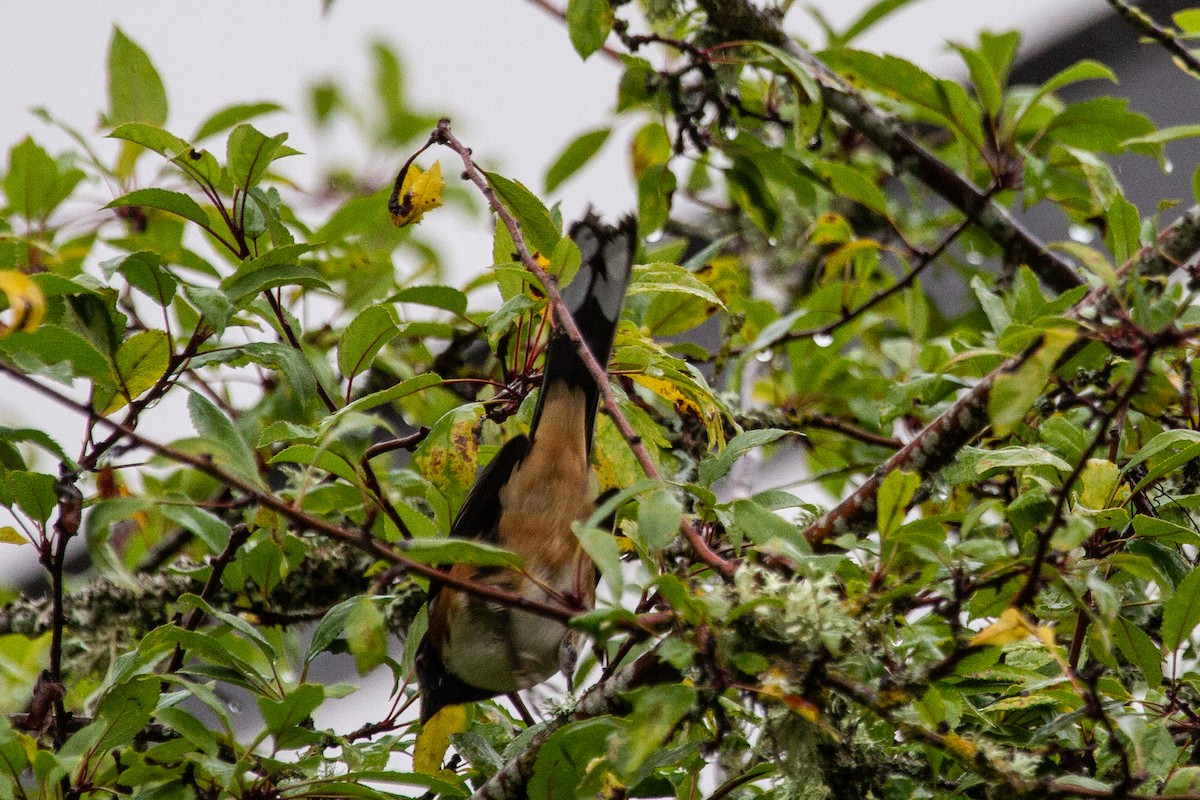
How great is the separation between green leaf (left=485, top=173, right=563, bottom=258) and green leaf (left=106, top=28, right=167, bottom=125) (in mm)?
972

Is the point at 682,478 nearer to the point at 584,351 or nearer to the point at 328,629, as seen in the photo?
the point at 328,629

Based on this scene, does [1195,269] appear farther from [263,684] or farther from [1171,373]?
[263,684]

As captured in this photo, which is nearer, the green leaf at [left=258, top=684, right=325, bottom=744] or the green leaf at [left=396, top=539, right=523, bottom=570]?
the green leaf at [left=396, top=539, right=523, bottom=570]

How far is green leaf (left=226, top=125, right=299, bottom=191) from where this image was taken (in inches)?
53.4

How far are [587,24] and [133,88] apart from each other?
0.93 m

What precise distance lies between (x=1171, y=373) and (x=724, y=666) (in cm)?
95

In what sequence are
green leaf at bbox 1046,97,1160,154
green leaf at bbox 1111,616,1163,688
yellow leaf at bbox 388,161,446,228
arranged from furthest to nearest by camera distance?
green leaf at bbox 1046,97,1160,154, yellow leaf at bbox 388,161,446,228, green leaf at bbox 1111,616,1163,688

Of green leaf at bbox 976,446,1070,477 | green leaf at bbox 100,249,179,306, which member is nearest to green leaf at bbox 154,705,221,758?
green leaf at bbox 100,249,179,306

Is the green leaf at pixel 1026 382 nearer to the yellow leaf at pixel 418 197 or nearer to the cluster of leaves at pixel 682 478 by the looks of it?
the cluster of leaves at pixel 682 478

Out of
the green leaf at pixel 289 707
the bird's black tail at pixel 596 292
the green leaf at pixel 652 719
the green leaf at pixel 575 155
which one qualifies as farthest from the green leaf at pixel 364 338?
the green leaf at pixel 575 155

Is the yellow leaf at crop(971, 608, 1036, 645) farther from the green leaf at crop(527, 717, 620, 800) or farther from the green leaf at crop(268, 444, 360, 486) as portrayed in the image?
the green leaf at crop(268, 444, 360, 486)

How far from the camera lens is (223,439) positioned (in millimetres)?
1215

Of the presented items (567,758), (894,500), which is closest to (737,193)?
(894,500)

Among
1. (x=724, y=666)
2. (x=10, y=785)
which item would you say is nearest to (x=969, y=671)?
(x=724, y=666)
